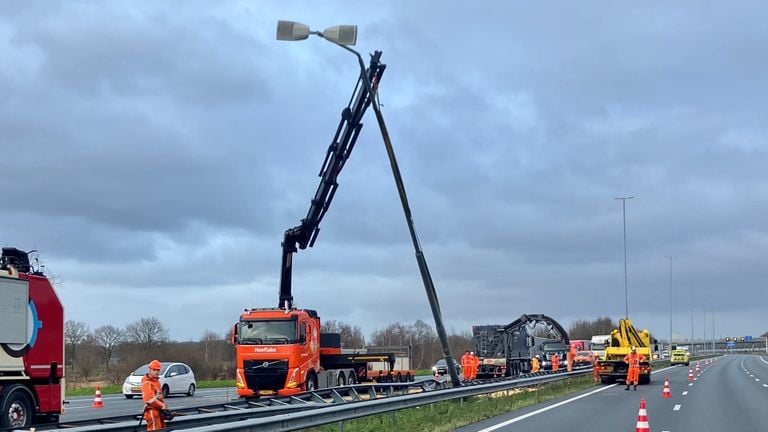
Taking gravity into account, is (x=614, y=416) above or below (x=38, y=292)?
below

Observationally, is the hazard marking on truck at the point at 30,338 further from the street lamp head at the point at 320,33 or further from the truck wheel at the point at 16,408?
the street lamp head at the point at 320,33

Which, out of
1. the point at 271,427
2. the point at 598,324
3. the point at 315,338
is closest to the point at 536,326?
the point at 315,338

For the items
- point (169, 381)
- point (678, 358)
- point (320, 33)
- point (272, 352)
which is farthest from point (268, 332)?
point (678, 358)

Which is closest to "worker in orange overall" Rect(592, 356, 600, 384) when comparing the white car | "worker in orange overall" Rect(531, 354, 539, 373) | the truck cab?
"worker in orange overall" Rect(531, 354, 539, 373)

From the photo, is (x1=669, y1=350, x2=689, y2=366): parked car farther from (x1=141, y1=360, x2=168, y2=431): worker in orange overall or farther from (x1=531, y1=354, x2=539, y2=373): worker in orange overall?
(x1=141, y1=360, x2=168, y2=431): worker in orange overall

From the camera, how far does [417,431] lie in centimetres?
1722

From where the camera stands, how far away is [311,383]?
29.0 m

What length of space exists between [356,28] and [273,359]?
13.4m

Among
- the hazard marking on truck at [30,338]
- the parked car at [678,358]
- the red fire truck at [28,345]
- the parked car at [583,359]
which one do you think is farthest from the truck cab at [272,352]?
the parked car at [678,358]

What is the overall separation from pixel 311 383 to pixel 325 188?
22.2 ft

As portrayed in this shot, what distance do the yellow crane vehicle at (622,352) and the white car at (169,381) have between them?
18.2m

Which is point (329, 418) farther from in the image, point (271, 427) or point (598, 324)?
point (598, 324)

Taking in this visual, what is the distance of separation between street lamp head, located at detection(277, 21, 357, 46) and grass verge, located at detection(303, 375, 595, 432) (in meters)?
7.49

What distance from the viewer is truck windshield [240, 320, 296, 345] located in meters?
27.9
